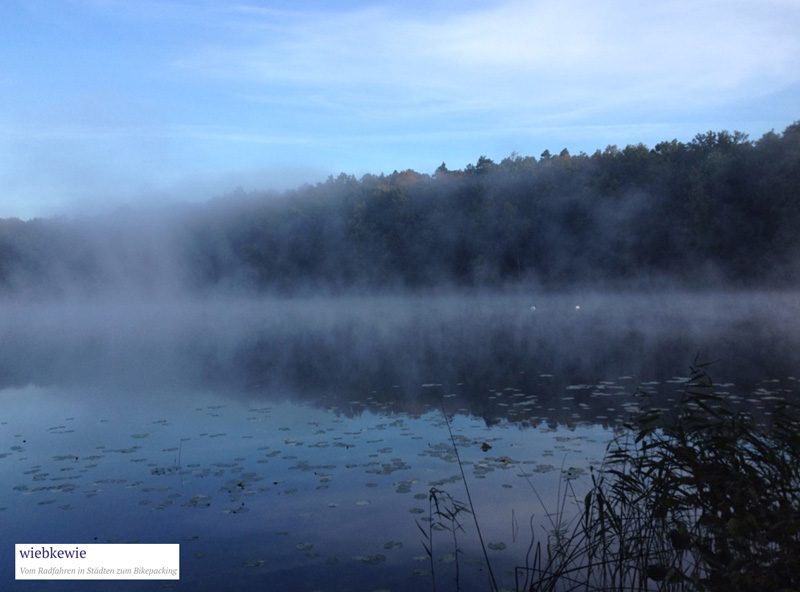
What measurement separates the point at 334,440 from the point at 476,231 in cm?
6159

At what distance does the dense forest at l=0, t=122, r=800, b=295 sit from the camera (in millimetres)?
50969

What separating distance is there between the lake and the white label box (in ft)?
0.46

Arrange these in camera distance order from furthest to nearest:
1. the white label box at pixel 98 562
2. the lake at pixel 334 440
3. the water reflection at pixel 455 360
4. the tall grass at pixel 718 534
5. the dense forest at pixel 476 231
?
the dense forest at pixel 476 231
the water reflection at pixel 455 360
the lake at pixel 334 440
the white label box at pixel 98 562
the tall grass at pixel 718 534

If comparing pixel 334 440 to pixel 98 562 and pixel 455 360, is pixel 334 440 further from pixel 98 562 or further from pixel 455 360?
pixel 455 360

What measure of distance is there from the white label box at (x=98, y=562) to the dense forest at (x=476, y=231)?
50.2 meters

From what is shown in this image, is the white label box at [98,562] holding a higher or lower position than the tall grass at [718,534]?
lower

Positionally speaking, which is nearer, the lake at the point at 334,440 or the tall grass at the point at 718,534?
the tall grass at the point at 718,534

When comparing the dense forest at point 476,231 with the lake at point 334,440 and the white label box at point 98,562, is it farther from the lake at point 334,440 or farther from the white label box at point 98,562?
the white label box at point 98,562

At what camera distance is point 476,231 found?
7119 cm

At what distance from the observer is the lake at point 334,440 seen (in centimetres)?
658

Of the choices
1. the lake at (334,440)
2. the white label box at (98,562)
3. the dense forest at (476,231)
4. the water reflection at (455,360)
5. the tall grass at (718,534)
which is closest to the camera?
the tall grass at (718,534)

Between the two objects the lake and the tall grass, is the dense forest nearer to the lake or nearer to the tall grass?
the lake

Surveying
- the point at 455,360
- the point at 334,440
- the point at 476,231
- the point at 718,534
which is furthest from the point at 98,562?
the point at 476,231

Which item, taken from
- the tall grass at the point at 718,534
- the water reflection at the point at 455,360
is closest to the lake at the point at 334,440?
the water reflection at the point at 455,360
